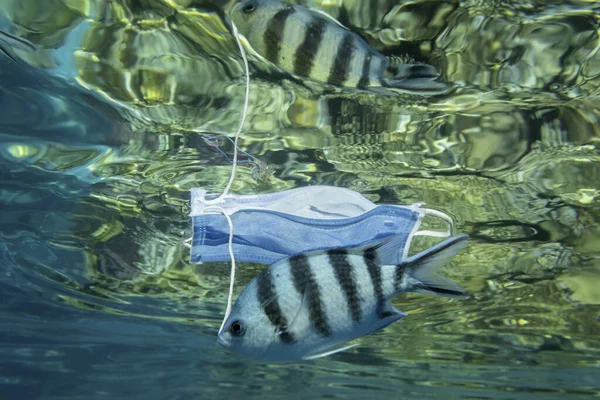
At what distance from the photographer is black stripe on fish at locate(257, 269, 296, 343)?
354cm

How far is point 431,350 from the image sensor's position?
51.5 feet

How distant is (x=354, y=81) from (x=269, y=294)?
1894 mm

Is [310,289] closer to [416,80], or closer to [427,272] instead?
[427,272]

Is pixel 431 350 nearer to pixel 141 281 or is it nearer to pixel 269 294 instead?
pixel 141 281

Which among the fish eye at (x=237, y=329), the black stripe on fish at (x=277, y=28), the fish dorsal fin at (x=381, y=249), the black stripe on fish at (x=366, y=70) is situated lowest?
→ the fish eye at (x=237, y=329)

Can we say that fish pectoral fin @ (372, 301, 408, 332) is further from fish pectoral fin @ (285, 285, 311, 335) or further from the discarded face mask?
the discarded face mask

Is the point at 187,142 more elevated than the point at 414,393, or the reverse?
the point at 187,142

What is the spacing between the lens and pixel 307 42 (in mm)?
3652

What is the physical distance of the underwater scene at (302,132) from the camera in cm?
427

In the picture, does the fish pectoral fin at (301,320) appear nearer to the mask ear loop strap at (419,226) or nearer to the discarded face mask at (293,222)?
the mask ear loop strap at (419,226)

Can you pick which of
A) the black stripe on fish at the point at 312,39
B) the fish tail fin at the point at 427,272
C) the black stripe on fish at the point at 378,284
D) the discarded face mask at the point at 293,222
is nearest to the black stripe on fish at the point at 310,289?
the black stripe on fish at the point at 378,284

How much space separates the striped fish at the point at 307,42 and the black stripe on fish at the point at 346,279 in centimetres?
146

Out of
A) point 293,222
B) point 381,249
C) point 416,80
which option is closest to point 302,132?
point 293,222

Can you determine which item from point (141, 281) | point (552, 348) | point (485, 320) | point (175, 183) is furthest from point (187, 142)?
point (552, 348)
